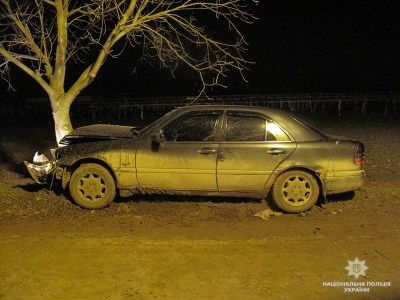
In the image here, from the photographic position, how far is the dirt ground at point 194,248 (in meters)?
3.98

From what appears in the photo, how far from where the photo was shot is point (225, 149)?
6.15 metres

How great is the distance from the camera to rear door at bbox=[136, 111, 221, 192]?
6.16 metres

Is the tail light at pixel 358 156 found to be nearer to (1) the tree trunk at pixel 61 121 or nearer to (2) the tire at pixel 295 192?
(2) the tire at pixel 295 192

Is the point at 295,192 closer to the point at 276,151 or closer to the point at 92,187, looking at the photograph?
the point at 276,151

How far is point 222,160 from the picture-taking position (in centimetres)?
614

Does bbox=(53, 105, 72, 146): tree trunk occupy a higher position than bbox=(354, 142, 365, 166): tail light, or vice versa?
bbox=(53, 105, 72, 146): tree trunk

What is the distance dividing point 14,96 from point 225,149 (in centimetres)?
3386

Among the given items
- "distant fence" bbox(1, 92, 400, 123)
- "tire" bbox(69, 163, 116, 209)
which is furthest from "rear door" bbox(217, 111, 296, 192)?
"distant fence" bbox(1, 92, 400, 123)

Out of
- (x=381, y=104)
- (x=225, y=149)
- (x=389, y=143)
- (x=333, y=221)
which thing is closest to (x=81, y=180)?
(x=225, y=149)

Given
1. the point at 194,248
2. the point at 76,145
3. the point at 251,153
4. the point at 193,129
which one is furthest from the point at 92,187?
the point at 251,153

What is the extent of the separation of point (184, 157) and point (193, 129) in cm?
45

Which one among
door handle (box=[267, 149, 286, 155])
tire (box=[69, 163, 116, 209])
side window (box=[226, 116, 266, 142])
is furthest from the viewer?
tire (box=[69, 163, 116, 209])

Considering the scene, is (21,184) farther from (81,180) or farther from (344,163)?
(344,163)

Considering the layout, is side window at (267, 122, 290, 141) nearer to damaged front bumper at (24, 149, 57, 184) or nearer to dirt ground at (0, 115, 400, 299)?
dirt ground at (0, 115, 400, 299)
